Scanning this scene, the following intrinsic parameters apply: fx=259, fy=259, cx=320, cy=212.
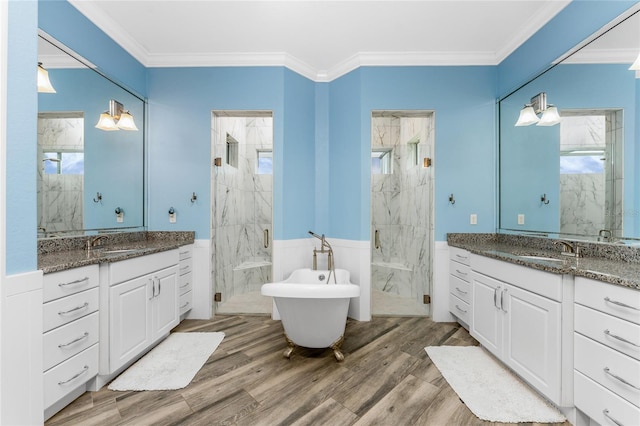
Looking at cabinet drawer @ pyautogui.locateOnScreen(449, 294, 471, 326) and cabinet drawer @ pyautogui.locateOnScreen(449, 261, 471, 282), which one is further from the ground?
cabinet drawer @ pyautogui.locateOnScreen(449, 261, 471, 282)

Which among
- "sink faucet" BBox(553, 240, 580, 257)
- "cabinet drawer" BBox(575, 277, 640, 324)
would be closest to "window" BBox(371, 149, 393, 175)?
"sink faucet" BBox(553, 240, 580, 257)

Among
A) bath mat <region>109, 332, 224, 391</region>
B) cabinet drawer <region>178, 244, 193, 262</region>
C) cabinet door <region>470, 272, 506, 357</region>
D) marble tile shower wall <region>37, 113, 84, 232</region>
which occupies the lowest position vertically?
bath mat <region>109, 332, 224, 391</region>

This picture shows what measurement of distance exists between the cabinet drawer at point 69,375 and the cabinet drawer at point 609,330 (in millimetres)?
2847

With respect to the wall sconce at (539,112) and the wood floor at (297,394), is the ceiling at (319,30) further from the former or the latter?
the wood floor at (297,394)

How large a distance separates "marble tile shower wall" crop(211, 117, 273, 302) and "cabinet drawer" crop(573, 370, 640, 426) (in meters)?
2.97

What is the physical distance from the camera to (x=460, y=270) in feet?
8.44

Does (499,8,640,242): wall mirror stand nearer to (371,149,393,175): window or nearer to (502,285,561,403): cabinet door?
(502,285,561,403): cabinet door

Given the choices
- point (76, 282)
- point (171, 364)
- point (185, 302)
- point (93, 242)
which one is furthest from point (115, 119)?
point (171, 364)

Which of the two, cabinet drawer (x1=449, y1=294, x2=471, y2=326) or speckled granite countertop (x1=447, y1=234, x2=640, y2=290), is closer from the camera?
speckled granite countertop (x1=447, y1=234, x2=640, y2=290)

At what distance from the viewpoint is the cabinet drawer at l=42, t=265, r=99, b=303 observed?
1.40m

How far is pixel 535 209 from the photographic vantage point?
7.73 ft

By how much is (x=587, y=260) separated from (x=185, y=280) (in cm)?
337

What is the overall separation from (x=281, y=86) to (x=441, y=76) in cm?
175

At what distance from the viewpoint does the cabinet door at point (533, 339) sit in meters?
1.47
